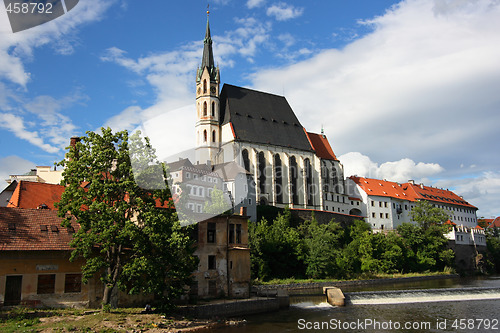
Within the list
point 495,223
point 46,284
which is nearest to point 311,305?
point 46,284

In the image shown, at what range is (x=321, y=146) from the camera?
103312 millimetres

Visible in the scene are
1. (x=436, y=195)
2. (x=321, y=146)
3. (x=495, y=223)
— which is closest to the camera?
(x=321, y=146)

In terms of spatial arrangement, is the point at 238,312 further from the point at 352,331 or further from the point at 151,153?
the point at 151,153

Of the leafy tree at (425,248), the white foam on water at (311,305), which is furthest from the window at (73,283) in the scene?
the leafy tree at (425,248)

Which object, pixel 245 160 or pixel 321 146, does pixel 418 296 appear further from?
pixel 321 146

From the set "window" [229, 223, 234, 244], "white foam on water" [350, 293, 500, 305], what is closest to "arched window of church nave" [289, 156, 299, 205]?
"white foam on water" [350, 293, 500, 305]

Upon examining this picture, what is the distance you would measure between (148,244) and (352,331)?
13.6 m

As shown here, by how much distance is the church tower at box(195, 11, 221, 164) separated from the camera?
8350 cm

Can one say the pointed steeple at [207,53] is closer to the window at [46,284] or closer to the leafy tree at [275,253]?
the leafy tree at [275,253]

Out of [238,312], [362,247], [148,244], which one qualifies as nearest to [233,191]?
[362,247]

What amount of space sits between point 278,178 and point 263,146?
7.11 meters

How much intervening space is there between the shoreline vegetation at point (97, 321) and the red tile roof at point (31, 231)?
3.51 meters

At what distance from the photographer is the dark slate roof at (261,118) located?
8631 centimetres

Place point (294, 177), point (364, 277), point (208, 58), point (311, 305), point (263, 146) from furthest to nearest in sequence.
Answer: point (294, 177) → point (208, 58) → point (263, 146) → point (364, 277) → point (311, 305)
